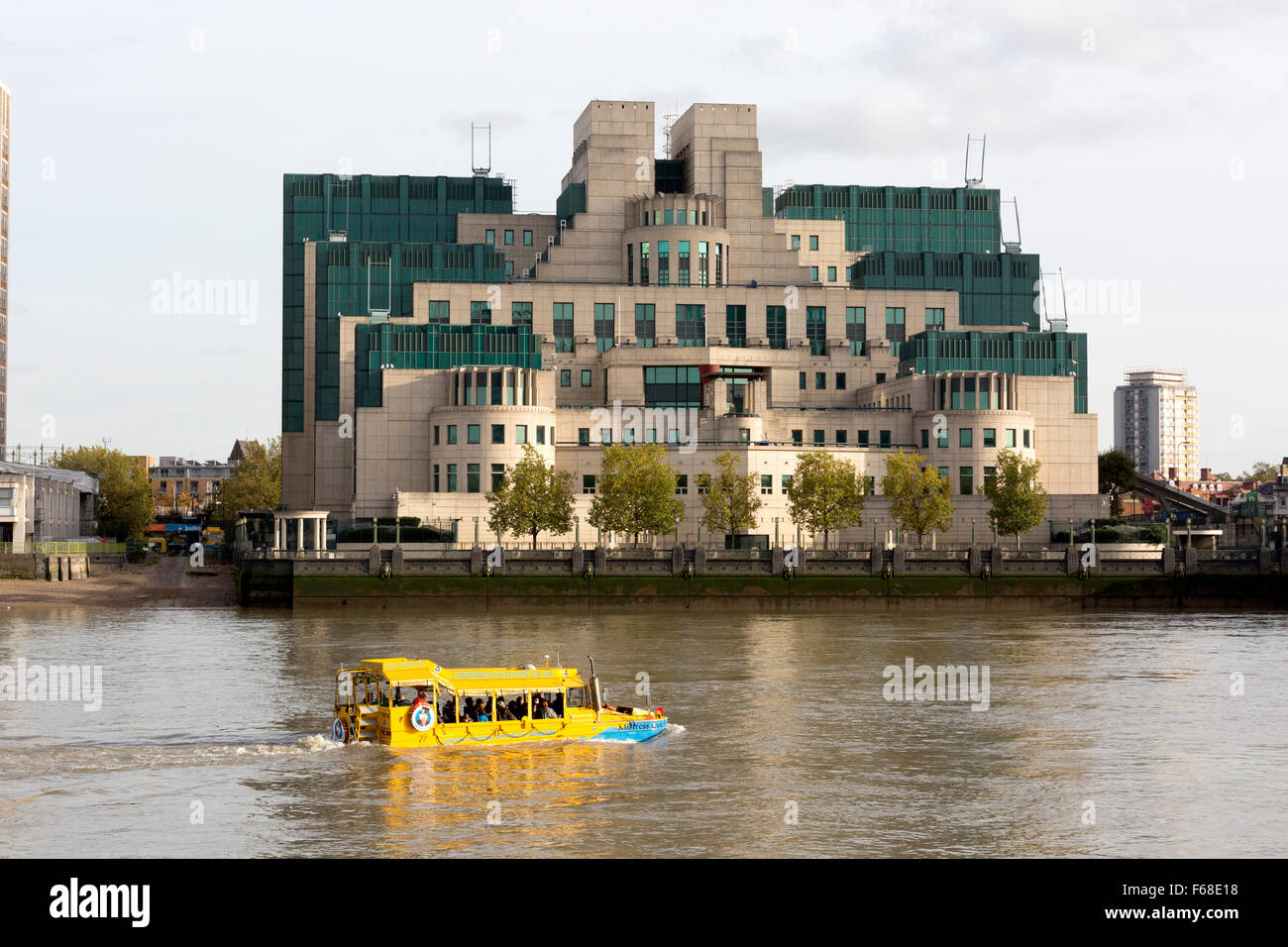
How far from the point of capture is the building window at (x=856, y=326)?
601 feet

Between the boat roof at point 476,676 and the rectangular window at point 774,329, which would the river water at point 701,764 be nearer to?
the boat roof at point 476,676

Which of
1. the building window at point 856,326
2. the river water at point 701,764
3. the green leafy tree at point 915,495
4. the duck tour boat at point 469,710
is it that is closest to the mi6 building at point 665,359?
the building window at point 856,326

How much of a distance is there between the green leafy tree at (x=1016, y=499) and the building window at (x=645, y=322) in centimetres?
4474

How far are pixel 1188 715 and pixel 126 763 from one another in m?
41.0

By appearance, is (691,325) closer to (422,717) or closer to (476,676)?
(476,676)

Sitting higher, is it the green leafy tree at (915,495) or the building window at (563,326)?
the building window at (563,326)

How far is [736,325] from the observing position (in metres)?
179

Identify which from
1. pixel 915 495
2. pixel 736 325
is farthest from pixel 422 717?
pixel 736 325

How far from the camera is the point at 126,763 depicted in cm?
4894

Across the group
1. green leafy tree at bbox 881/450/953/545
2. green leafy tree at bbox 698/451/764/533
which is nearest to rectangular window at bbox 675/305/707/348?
green leafy tree at bbox 698/451/764/533

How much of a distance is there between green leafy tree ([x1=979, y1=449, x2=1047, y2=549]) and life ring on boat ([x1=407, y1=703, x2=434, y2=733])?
343 ft

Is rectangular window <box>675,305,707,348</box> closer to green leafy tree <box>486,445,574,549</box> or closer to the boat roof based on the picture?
green leafy tree <box>486,445,574,549</box>

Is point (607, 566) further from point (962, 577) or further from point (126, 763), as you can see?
point (126, 763)
